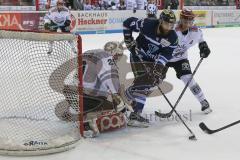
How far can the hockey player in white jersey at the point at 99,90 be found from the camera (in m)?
3.21

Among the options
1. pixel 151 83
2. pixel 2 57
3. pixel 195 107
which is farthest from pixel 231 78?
pixel 2 57

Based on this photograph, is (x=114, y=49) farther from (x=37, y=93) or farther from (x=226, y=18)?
(x=226, y=18)

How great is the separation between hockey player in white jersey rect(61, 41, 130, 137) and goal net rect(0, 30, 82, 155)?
0.27 ft

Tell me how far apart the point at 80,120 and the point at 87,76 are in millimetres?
338

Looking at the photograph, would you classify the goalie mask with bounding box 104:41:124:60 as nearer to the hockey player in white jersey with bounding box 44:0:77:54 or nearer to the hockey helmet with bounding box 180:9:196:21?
the hockey helmet with bounding box 180:9:196:21

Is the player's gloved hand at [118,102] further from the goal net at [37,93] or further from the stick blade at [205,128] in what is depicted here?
the stick blade at [205,128]

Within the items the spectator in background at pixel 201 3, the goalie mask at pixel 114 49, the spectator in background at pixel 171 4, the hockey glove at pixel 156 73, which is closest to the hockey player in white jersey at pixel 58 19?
the hockey glove at pixel 156 73

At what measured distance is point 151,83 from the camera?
3.55 m

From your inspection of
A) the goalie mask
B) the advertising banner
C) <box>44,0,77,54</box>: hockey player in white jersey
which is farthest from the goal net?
the advertising banner

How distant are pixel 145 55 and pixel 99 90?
52 cm

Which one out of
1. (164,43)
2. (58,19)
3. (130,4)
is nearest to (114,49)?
(164,43)

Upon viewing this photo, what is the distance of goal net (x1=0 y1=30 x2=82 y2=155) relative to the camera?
9.29ft

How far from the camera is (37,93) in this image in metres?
3.38

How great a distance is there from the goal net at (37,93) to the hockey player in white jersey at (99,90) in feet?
0.27
